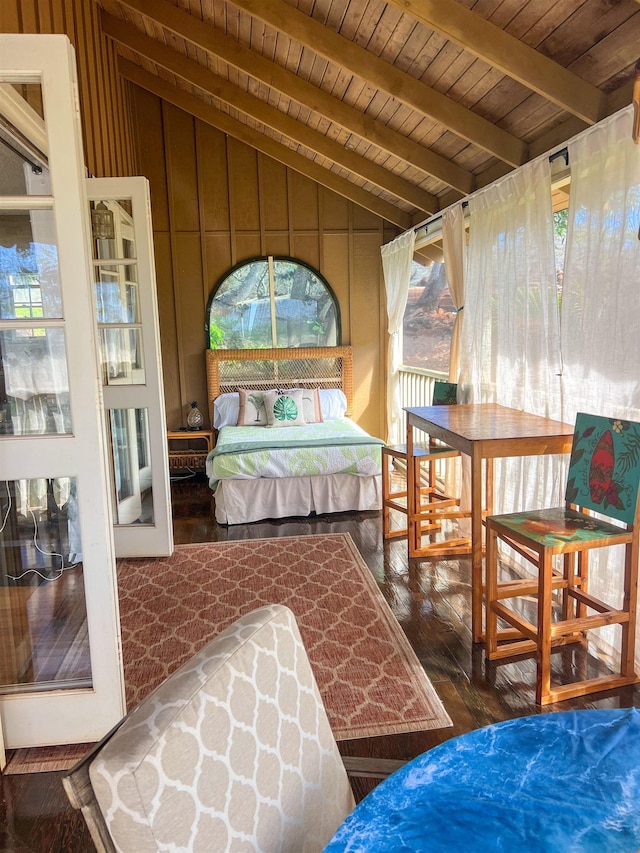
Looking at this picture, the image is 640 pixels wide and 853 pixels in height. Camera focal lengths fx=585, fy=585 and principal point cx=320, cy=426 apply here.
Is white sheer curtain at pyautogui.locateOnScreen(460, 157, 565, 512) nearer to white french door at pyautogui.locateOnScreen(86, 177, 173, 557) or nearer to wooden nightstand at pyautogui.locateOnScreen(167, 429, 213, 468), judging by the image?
white french door at pyautogui.locateOnScreen(86, 177, 173, 557)

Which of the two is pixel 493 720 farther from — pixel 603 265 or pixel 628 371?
pixel 603 265

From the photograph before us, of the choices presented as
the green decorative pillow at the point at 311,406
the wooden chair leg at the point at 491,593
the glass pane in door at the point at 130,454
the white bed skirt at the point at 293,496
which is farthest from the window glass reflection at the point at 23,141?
the green decorative pillow at the point at 311,406

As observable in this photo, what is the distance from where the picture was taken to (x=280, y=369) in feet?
21.2

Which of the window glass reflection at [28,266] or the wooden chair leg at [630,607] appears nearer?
the window glass reflection at [28,266]

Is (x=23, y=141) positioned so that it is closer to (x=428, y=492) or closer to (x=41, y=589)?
(x=41, y=589)

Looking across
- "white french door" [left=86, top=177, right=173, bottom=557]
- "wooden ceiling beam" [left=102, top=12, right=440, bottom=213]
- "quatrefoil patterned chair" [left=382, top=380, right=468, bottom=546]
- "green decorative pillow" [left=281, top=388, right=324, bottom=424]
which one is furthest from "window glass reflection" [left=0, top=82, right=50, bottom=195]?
"green decorative pillow" [left=281, top=388, right=324, bottom=424]

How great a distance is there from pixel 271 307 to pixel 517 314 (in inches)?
138

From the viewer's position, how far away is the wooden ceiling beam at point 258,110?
4668 millimetres

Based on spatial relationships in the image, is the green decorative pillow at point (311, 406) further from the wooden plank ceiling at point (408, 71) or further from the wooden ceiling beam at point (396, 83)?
the wooden ceiling beam at point (396, 83)

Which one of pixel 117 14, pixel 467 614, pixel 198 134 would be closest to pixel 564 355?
pixel 467 614

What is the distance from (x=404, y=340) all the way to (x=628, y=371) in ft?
14.4

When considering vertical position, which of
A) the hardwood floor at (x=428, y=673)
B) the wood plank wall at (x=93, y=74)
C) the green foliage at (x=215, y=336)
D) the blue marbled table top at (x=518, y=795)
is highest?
the wood plank wall at (x=93, y=74)

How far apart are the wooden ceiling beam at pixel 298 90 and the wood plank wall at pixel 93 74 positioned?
42cm

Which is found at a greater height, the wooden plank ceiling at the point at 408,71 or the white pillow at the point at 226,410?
the wooden plank ceiling at the point at 408,71
